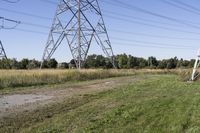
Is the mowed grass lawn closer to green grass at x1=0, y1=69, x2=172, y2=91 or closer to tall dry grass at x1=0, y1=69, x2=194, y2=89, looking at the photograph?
green grass at x1=0, y1=69, x2=172, y2=91

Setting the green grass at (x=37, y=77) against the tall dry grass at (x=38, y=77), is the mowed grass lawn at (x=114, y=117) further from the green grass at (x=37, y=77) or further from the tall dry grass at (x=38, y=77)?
the tall dry grass at (x=38, y=77)

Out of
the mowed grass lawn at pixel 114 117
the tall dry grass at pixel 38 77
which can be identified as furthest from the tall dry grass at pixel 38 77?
the mowed grass lawn at pixel 114 117

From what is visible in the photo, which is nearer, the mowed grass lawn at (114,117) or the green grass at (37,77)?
the mowed grass lawn at (114,117)

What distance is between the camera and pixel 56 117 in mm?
10688

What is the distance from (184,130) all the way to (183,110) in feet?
10.3

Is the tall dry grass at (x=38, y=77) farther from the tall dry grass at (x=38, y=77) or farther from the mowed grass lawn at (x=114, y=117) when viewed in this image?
the mowed grass lawn at (x=114, y=117)

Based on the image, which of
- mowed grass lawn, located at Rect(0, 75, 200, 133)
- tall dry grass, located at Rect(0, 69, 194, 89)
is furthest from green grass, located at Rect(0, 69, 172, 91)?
mowed grass lawn, located at Rect(0, 75, 200, 133)

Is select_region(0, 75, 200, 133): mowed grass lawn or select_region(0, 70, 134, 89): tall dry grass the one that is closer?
select_region(0, 75, 200, 133): mowed grass lawn

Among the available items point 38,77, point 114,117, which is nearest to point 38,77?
point 38,77

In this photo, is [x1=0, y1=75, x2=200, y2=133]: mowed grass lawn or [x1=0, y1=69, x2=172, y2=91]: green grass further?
[x1=0, y1=69, x2=172, y2=91]: green grass

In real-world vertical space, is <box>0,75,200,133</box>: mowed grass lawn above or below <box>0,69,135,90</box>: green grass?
below

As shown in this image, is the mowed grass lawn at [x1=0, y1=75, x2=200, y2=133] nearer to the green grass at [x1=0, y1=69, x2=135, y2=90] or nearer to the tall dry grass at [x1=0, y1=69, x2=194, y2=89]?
the green grass at [x1=0, y1=69, x2=135, y2=90]

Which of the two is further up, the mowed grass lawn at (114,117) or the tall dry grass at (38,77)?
the tall dry grass at (38,77)

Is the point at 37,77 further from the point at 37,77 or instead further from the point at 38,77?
the point at 38,77
